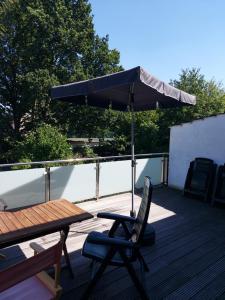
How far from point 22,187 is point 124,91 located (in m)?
2.46

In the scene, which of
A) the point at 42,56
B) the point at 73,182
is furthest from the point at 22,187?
the point at 42,56

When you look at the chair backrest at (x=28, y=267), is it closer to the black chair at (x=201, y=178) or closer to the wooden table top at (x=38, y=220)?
the wooden table top at (x=38, y=220)

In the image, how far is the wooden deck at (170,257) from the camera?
2.71m

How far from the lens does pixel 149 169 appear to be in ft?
22.3

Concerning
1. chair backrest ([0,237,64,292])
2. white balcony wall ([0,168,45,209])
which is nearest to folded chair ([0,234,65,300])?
chair backrest ([0,237,64,292])

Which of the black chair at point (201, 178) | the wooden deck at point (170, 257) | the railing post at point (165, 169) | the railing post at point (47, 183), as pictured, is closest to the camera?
the wooden deck at point (170, 257)

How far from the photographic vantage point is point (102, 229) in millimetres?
4180

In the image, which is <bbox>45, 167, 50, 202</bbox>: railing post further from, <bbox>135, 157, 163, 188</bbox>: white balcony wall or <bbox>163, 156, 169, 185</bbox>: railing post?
<bbox>163, 156, 169, 185</bbox>: railing post

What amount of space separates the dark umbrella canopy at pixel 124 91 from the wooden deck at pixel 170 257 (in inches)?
80.4

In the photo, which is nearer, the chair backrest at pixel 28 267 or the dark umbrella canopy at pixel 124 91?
the chair backrest at pixel 28 267

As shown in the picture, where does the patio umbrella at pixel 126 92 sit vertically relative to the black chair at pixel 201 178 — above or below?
above

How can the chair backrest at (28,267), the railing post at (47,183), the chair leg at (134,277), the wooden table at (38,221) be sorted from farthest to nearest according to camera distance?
the railing post at (47,183)
the chair leg at (134,277)
the wooden table at (38,221)
the chair backrest at (28,267)

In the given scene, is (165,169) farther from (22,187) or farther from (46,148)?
(22,187)

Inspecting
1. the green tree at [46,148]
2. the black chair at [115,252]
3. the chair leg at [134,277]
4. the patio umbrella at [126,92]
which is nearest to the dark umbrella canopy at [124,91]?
the patio umbrella at [126,92]
